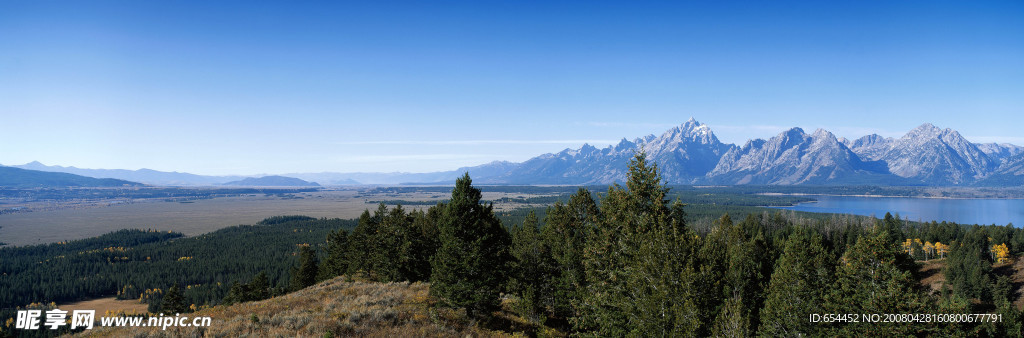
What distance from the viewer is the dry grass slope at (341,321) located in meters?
21.3

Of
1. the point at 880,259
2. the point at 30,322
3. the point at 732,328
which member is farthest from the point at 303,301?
the point at 880,259

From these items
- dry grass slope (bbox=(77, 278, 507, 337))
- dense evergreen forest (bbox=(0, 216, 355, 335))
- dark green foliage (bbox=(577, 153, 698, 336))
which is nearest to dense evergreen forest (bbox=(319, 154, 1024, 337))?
dark green foliage (bbox=(577, 153, 698, 336))

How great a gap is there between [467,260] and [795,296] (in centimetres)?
2621

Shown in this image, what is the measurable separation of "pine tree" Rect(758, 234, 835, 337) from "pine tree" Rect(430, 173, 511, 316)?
73.1 feet

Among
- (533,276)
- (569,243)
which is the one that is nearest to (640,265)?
(569,243)

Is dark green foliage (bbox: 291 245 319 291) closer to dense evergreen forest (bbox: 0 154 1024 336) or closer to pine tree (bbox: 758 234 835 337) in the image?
dense evergreen forest (bbox: 0 154 1024 336)

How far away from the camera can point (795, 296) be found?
3488 cm

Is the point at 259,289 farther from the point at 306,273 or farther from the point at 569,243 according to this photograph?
the point at 569,243

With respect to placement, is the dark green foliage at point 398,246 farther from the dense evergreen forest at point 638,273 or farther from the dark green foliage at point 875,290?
the dark green foliage at point 875,290

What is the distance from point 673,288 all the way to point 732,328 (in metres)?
3.12

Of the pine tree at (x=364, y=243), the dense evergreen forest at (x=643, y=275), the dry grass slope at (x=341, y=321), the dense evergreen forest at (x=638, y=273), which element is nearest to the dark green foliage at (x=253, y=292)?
the dense evergreen forest at (x=638, y=273)

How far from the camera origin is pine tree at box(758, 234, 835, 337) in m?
34.2

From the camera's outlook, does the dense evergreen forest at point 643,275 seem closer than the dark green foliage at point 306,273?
Yes

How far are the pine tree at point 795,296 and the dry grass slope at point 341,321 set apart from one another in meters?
22.5
